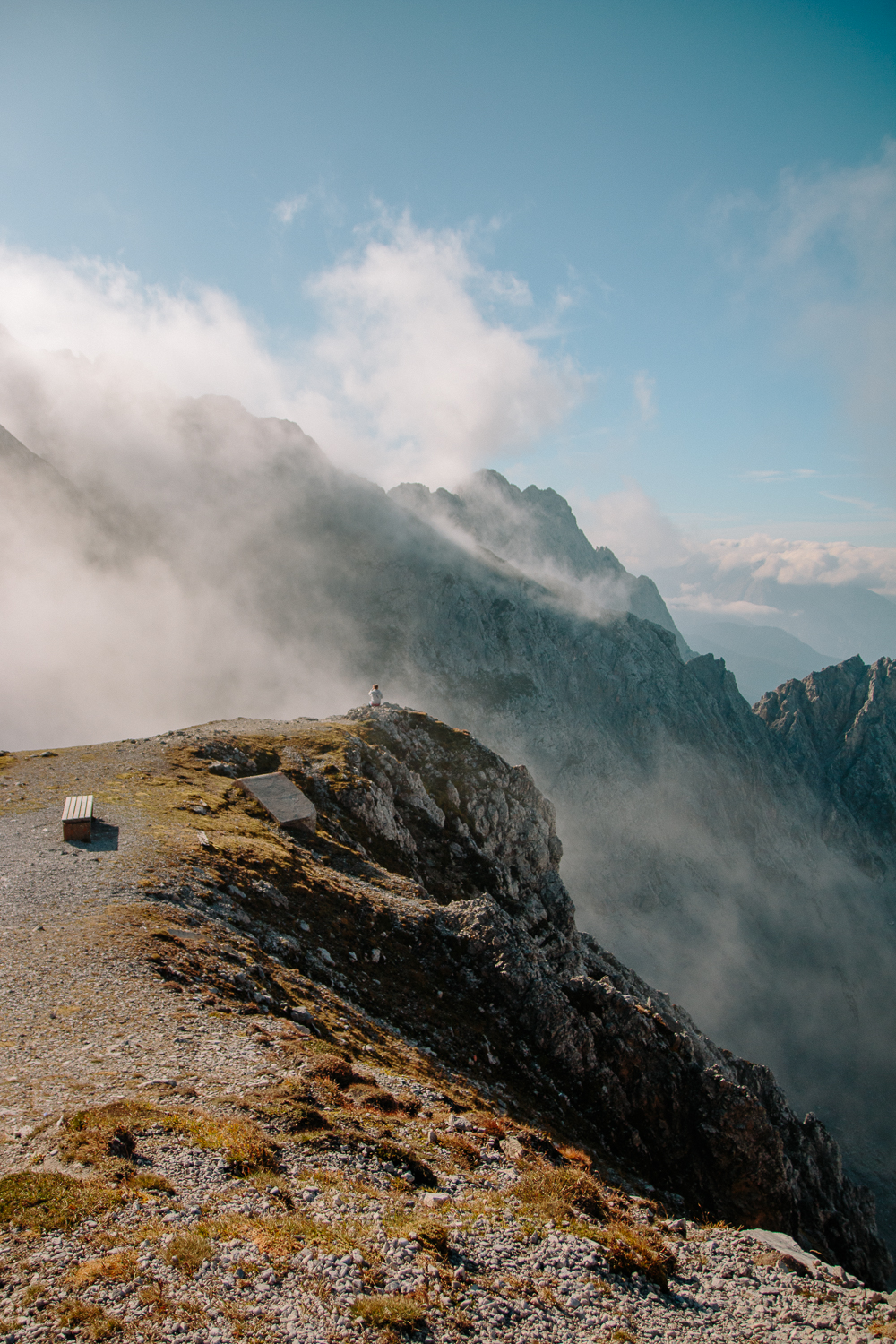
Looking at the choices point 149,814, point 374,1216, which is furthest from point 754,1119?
point 149,814

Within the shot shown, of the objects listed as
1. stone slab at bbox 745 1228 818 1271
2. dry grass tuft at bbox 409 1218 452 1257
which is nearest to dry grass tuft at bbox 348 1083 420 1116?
dry grass tuft at bbox 409 1218 452 1257

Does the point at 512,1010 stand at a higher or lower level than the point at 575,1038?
higher

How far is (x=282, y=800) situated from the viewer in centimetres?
4056

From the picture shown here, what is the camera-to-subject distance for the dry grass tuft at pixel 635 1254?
12.5 m

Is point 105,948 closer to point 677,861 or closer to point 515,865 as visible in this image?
point 515,865

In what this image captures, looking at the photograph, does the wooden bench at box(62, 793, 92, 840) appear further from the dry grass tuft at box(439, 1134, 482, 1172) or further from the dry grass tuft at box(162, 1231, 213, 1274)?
the dry grass tuft at box(162, 1231, 213, 1274)

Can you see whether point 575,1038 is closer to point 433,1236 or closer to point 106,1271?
point 433,1236

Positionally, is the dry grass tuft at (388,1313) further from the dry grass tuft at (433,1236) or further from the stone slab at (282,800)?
the stone slab at (282,800)

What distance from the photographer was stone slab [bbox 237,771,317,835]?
127 ft

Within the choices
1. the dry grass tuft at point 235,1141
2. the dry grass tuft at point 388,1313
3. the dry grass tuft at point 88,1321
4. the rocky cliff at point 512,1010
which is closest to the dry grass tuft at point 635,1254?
the dry grass tuft at point 388,1313

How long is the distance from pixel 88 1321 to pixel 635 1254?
10.7m

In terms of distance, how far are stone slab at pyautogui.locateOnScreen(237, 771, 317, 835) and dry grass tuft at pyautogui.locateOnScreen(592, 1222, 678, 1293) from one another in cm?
2789

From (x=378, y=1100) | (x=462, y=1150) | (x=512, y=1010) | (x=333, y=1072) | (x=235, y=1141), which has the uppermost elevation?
(x=235, y=1141)

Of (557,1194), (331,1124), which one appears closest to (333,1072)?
(331,1124)
